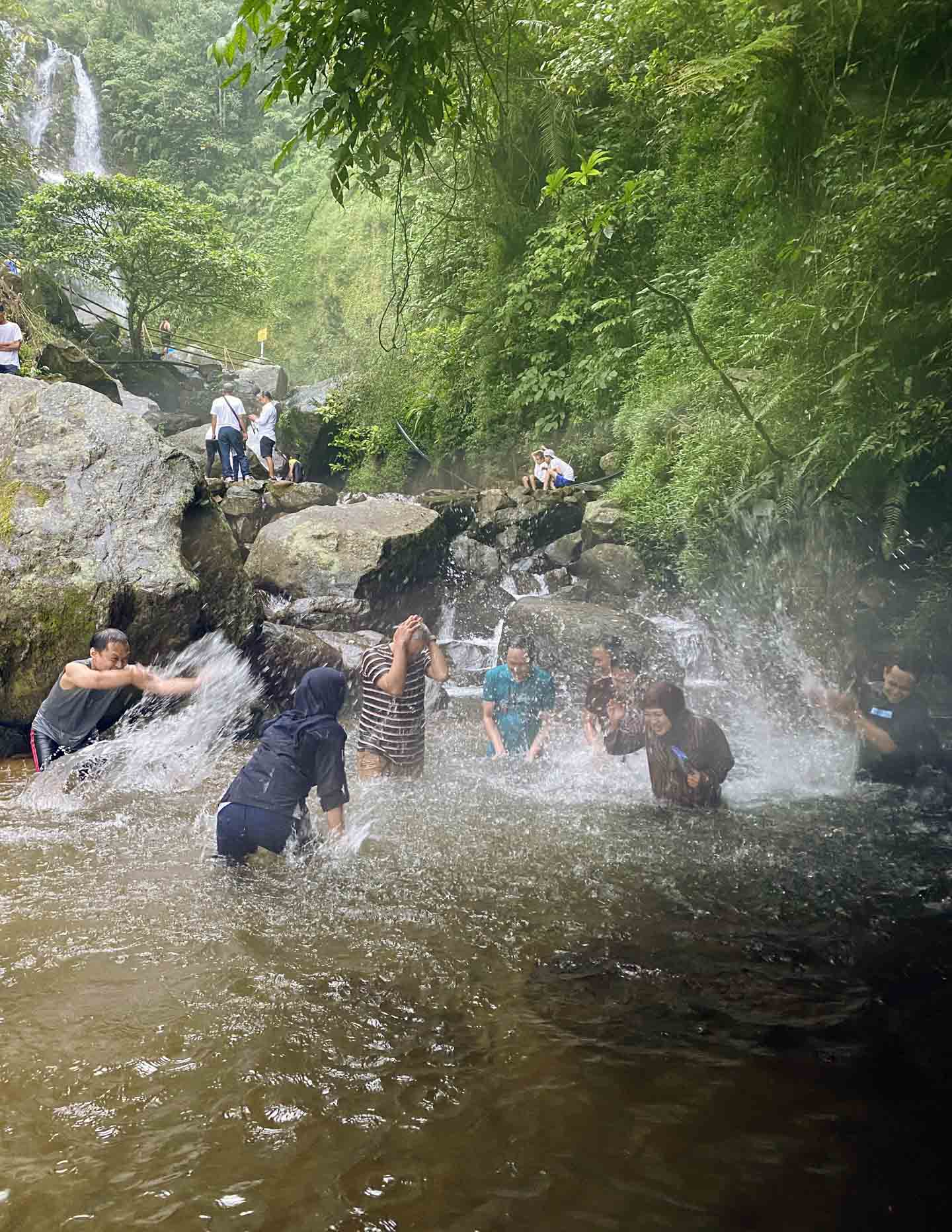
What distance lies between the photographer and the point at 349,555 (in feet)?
38.2

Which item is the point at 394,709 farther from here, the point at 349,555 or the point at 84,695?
the point at 349,555

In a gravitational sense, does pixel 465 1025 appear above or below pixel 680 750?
below

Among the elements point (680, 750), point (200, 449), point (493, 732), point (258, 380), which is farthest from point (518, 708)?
point (258, 380)

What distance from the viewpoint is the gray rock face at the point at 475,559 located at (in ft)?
44.8

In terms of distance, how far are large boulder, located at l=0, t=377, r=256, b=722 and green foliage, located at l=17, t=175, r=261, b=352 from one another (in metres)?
15.9

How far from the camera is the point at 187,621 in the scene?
26.1 ft

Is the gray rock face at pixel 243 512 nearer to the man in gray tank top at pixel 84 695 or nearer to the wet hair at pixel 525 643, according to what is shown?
the wet hair at pixel 525 643

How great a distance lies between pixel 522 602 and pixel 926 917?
695 cm

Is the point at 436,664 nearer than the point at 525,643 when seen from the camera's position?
Yes

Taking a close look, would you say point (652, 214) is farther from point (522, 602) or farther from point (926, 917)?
point (926, 917)

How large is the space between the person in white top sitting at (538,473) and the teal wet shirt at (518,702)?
8461mm

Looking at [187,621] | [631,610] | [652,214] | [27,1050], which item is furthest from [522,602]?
[27,1050]

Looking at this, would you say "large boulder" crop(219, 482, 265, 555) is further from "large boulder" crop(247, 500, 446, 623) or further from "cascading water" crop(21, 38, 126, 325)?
"cascading water" crop(21, 38, 126, 325)

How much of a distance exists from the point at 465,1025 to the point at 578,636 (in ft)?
22.9
